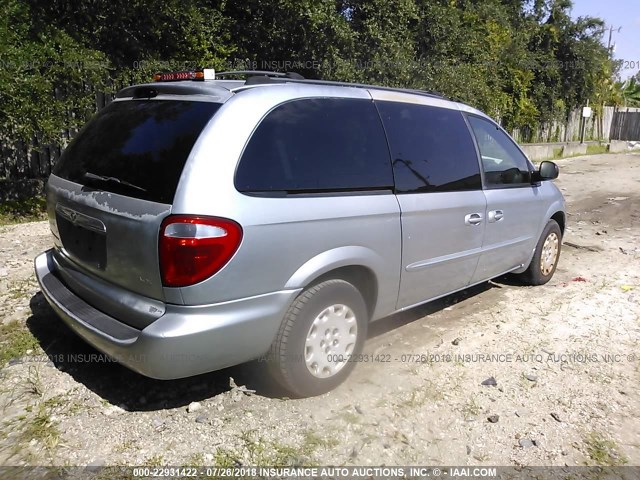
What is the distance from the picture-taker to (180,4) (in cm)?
788

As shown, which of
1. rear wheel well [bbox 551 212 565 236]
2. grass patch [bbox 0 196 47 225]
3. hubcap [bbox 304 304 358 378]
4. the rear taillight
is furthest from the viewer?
grass patch [bbox 0 196 47 225]

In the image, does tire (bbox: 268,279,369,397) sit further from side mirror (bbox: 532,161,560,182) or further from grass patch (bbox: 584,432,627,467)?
side mirror (bbox: 532,161,560,182)

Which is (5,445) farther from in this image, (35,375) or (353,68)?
(353,68)

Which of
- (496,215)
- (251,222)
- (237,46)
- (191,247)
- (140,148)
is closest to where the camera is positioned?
(191,247)

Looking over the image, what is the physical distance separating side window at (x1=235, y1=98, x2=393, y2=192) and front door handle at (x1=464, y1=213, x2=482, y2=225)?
916 mm

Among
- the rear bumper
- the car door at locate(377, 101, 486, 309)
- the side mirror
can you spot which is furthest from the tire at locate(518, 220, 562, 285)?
the rear bumper

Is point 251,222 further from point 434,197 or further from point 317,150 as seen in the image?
point 434,197

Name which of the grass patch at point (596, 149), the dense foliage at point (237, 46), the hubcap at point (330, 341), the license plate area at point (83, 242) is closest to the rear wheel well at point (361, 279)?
the hubcap at point (330, 341)

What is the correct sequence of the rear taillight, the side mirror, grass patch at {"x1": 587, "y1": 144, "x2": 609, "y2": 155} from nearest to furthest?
the rear taillight
the side mirror
grass patch at {"x1": 587, "y1": 144, "x2": 609, "y2": 155}

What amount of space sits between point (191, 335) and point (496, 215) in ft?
9.46

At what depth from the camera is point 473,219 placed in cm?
411

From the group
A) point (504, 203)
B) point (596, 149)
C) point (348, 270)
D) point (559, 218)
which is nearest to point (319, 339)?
point (348, 270)

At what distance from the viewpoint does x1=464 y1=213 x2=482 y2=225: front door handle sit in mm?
4043

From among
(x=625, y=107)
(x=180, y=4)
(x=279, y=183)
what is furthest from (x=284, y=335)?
(x=625, y=107)
